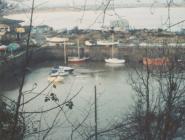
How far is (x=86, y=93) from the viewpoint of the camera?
7055mm

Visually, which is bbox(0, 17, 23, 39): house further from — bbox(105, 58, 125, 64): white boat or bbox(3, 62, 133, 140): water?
bbox(105, 58, 125, 64): white boat

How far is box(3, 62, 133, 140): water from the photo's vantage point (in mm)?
5079

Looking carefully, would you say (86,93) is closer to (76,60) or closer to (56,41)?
(76,60)

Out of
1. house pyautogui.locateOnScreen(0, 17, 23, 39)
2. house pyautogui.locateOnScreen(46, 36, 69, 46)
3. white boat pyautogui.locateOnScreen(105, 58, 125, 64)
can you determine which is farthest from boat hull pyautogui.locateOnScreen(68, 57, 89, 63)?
house pyautogui.locateOnScreen(0, 17, 23, 39)

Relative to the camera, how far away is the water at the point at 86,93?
5.08m

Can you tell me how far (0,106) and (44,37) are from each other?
13120mm

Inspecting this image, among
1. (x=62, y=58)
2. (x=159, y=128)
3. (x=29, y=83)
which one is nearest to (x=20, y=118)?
(x=159, y=128)

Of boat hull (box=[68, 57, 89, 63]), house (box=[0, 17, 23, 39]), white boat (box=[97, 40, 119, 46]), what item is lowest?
boat hull (box=[68, 57, 89, 63])

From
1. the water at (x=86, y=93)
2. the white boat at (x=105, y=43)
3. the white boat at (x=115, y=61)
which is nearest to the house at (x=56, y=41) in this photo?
the white boat at (x=105, y=43)

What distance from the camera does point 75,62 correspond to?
37.8 ft

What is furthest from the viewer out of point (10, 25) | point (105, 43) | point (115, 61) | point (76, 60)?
point (10, 25)

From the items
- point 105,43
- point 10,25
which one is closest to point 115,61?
point 105,43

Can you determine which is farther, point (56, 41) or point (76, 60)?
point (56, 41)

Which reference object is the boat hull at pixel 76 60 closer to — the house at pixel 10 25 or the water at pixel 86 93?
the water at pixel 86 93
